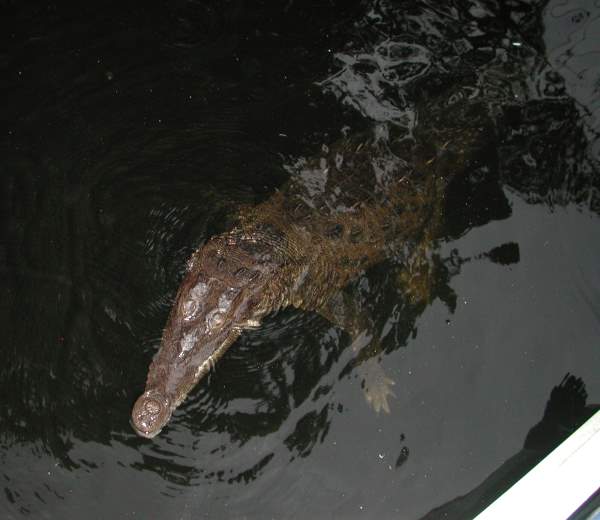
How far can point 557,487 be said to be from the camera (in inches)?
97.2

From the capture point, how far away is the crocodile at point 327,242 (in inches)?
128

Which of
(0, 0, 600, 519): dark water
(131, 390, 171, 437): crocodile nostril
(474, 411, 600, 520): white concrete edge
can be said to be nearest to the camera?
(474, 411, 600, 520): white concrete edge

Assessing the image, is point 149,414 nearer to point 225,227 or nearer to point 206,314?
point 206,314

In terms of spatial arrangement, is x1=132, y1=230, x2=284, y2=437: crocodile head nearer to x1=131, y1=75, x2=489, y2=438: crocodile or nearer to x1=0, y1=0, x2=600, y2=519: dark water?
x1=131, y1=75, x2=489, y2=438: crocodile

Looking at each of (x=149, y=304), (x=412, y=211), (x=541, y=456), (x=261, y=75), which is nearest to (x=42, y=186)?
(x=149, y=304)

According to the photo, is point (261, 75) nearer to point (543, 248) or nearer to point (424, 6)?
point (424, 6)

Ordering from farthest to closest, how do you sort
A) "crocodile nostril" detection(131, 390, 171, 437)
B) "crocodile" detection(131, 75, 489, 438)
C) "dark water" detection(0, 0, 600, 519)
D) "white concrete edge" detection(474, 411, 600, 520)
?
"crocodile" detection(131, 75, 489, 438) → "dark water" detection(0, 0, 600, 519) → "crocodile nostril" detection(131, 390, 171, 437) → "white concrete edge" detection(474, 411, 600, 520)

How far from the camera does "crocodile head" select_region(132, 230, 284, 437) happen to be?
3.05 metres

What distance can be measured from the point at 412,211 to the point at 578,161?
1325mm

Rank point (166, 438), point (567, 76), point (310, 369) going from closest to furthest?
point (166, 438), point (310, 369), point (567, 76)

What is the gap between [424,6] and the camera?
464 cm

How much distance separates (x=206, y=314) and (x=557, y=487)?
187 cm

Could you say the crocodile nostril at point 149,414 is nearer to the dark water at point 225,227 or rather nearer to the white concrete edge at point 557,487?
the dark water at point 225,227

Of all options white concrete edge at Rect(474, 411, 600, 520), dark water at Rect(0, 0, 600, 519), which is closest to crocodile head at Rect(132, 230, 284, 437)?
dark water at Rect(0, 0, 600, 519)
